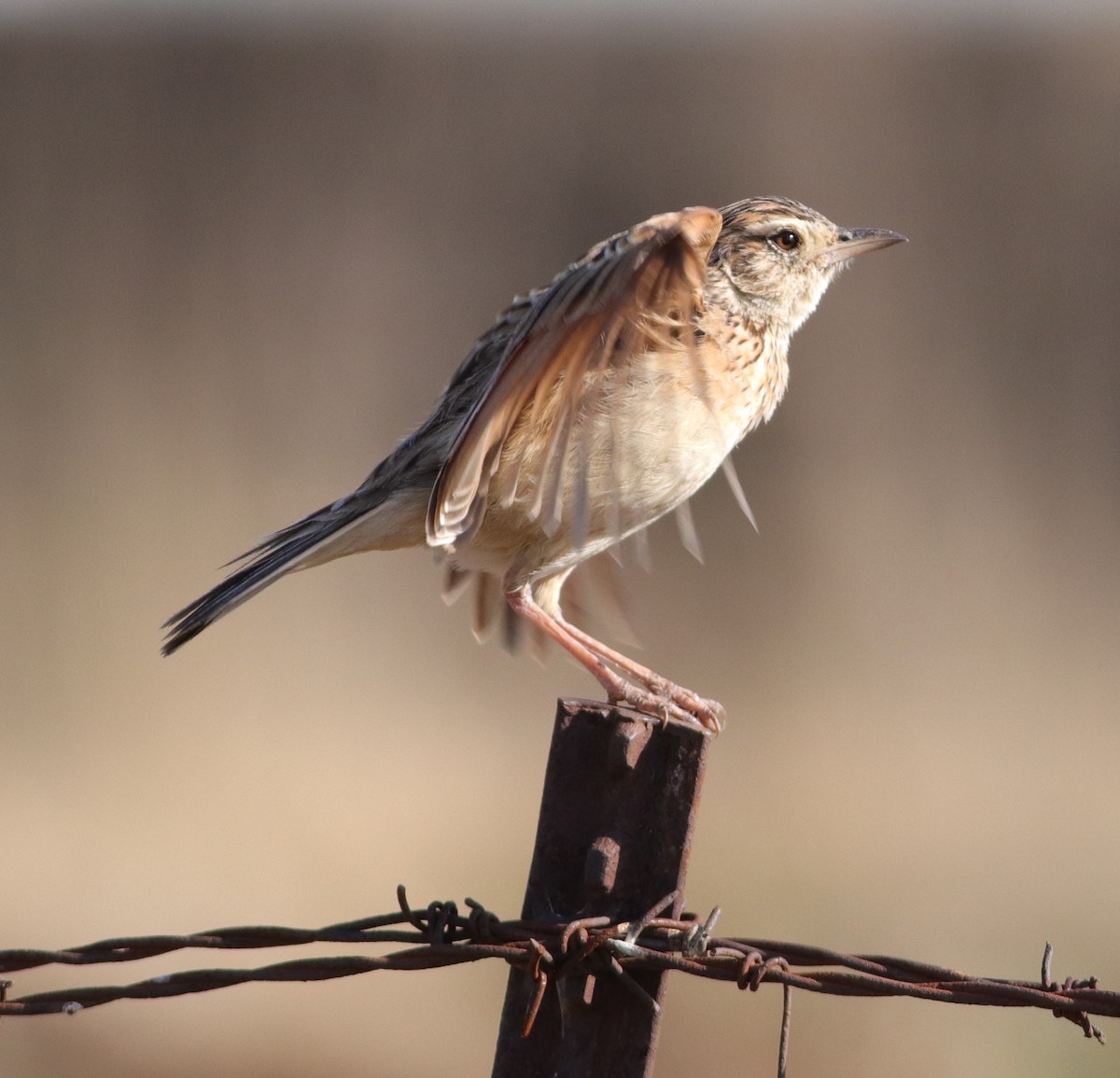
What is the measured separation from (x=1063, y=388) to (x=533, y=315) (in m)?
10.0

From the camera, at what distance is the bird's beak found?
4.87m

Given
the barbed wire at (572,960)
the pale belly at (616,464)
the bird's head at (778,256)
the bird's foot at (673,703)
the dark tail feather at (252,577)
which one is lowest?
the barbed wire at (572,960)

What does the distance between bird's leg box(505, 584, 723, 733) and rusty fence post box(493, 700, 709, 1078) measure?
33.9 inches

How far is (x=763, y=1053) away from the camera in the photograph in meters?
6.99

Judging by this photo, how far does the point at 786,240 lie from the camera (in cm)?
476

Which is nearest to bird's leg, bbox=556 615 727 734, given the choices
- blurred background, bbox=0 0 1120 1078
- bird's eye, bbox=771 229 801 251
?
bird's eye, bbox=771 229 801 251

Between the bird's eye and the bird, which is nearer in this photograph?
the bird

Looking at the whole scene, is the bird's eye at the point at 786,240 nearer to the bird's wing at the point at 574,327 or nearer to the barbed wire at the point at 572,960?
the bird's wing at the point at 574,327

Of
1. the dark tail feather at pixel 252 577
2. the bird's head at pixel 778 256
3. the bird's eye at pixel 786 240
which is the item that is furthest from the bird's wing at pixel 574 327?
the bird's eye at pixel 786 240

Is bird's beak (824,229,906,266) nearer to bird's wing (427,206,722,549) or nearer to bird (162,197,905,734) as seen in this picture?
bird (162,197,905,734)

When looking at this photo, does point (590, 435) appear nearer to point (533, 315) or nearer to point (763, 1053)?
point (533, 315)

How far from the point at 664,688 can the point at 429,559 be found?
25.8 ft

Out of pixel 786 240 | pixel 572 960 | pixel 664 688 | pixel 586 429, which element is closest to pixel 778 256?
pixel 786 240

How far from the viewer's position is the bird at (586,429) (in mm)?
3555
